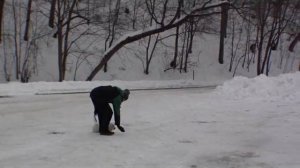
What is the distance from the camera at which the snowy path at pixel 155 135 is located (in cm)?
974

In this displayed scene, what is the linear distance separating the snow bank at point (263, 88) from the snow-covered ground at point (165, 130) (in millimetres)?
40

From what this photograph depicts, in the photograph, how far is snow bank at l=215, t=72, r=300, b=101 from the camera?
2114 cm

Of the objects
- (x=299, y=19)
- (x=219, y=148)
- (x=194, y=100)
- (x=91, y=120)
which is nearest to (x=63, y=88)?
(x=194, y=100)

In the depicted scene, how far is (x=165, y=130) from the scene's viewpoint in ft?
43.8

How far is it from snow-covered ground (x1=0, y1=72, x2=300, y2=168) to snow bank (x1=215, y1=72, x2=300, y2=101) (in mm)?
40

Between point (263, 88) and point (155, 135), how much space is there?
405 inches

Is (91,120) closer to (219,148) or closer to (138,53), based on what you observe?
(219,148)

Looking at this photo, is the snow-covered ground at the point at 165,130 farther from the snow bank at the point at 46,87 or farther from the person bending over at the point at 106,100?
the person bending over at the point at 106,100

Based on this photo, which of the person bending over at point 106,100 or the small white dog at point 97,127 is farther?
the small white dog at point 97,127

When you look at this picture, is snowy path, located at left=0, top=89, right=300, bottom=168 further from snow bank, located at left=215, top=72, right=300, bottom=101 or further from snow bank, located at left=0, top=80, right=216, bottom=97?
snow bank, located at left=0, top=80, right=216, bottom=97

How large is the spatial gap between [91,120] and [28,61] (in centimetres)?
2266

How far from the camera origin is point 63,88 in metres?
24.0

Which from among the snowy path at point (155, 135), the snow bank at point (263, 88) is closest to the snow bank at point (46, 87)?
the snowy path at point (155, 135)

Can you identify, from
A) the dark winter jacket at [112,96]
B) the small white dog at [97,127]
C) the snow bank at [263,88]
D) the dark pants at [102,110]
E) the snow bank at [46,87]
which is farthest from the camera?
the snow bank at [46,87]
